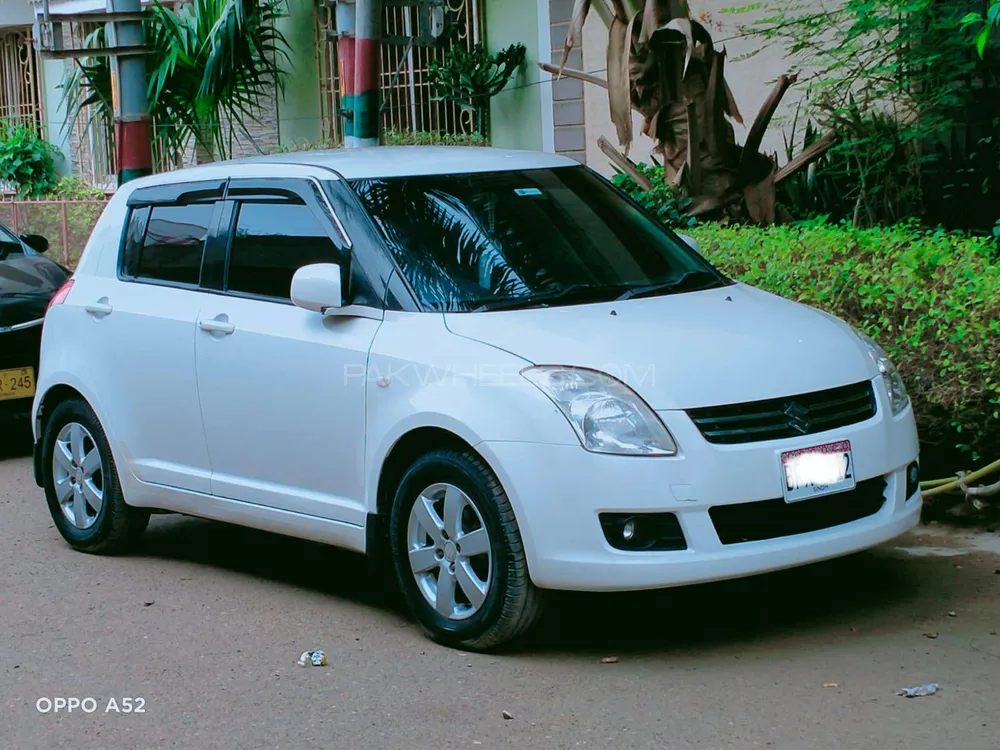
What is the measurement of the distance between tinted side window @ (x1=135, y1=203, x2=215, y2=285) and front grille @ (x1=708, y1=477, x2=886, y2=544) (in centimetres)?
285

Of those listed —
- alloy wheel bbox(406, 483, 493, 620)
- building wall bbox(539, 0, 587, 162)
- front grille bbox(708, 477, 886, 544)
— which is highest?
building wall bbox(539, 0, 587, 162)

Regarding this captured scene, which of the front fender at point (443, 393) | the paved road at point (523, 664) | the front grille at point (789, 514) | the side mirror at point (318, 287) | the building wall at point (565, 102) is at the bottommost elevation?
the paved road at point (523, 664)

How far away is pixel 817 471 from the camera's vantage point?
5.54m

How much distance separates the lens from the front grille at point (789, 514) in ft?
17.8

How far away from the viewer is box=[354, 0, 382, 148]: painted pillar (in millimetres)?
9609

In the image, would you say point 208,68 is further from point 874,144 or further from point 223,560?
point 223,560

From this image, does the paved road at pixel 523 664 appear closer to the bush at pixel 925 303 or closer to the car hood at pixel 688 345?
the bush at pixel 925 303

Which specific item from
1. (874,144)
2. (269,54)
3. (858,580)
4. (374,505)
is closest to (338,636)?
(374,505)

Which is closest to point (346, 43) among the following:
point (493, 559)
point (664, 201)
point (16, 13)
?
point (664, 201)

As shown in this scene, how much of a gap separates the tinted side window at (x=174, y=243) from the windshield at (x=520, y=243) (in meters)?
1.01

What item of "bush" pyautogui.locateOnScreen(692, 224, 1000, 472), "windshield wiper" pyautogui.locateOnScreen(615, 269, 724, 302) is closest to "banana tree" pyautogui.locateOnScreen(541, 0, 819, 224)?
"bush" pyautogui.locateOnScreen(692, 224, 1000, 472)

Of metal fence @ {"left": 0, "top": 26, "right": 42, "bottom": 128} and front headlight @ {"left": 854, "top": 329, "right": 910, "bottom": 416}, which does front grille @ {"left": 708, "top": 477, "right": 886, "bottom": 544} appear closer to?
front headlight @ {"left": 854, "top": 329, "right": 910, "bottom": 416}

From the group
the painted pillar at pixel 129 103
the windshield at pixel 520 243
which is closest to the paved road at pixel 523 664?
the windshield at pixel 520 243

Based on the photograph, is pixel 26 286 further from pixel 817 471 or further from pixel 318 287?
pixel 817 471
